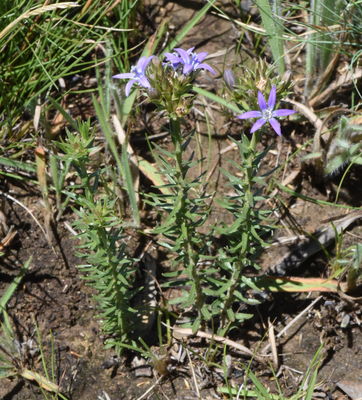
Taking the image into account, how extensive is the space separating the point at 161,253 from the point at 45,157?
33.1 inches

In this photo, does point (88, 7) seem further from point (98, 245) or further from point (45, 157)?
point (98, 245)

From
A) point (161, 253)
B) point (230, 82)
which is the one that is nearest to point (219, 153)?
point (230, 82)

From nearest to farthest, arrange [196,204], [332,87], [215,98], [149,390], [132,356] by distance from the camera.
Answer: [196,204]
[149,390]
[132,356]
[215,98]
[332,87]

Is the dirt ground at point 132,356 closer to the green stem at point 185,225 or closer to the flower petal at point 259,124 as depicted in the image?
the green stem at point 185,225

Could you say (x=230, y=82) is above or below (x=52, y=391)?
above

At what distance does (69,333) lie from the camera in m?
3.08

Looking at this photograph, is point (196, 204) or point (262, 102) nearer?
point (262, 102)

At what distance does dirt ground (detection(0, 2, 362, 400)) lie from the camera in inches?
116

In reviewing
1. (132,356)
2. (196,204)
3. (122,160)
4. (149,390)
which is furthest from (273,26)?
(149,390)

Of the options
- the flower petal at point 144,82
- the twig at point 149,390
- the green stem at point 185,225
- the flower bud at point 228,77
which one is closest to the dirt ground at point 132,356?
the twig at point 149,390

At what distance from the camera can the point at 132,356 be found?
304 cm

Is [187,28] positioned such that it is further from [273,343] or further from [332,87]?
[273,343]

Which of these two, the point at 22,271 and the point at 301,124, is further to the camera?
the point at 301,124

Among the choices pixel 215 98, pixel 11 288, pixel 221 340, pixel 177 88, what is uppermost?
pixel 177 88
